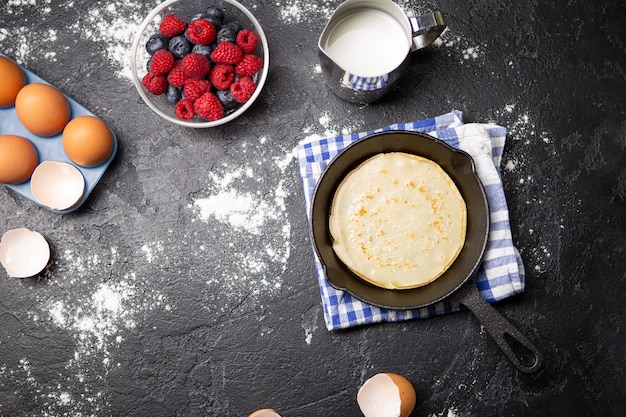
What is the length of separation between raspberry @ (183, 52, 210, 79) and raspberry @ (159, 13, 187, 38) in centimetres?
10

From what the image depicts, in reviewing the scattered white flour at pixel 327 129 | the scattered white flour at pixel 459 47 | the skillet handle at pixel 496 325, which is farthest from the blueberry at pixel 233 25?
the skillet handle at pixel 496 325

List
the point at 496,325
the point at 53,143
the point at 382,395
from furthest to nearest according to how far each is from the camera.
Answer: the point at 53,143
the point at 382,395
the point at 496,325

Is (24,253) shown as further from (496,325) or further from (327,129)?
(496,325)

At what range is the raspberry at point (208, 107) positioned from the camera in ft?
5.14

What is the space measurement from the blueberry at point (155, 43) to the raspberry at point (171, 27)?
16 mm

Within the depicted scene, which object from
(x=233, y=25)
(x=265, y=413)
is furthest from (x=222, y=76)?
(x=265, y=413)

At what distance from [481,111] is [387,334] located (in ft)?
2.32

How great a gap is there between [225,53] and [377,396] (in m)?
1.01

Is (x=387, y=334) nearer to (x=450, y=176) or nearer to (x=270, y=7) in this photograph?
(x=450, y=176)

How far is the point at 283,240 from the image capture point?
1.67m

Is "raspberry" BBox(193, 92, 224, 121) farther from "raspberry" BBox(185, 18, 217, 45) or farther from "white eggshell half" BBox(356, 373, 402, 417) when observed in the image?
"white eggshell half" BBox(356, 373, 402, 417)

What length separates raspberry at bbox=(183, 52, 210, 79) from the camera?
154cm

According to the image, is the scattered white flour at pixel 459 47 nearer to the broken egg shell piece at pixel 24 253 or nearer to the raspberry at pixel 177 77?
the raspberry at pixel 177 77

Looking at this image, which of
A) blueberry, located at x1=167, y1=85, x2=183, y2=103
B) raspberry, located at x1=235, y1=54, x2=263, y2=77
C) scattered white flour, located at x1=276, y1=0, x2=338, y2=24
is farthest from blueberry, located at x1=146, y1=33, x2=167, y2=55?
scattered white flour, located at x1=276, y1=0, x2=338, y2=24
